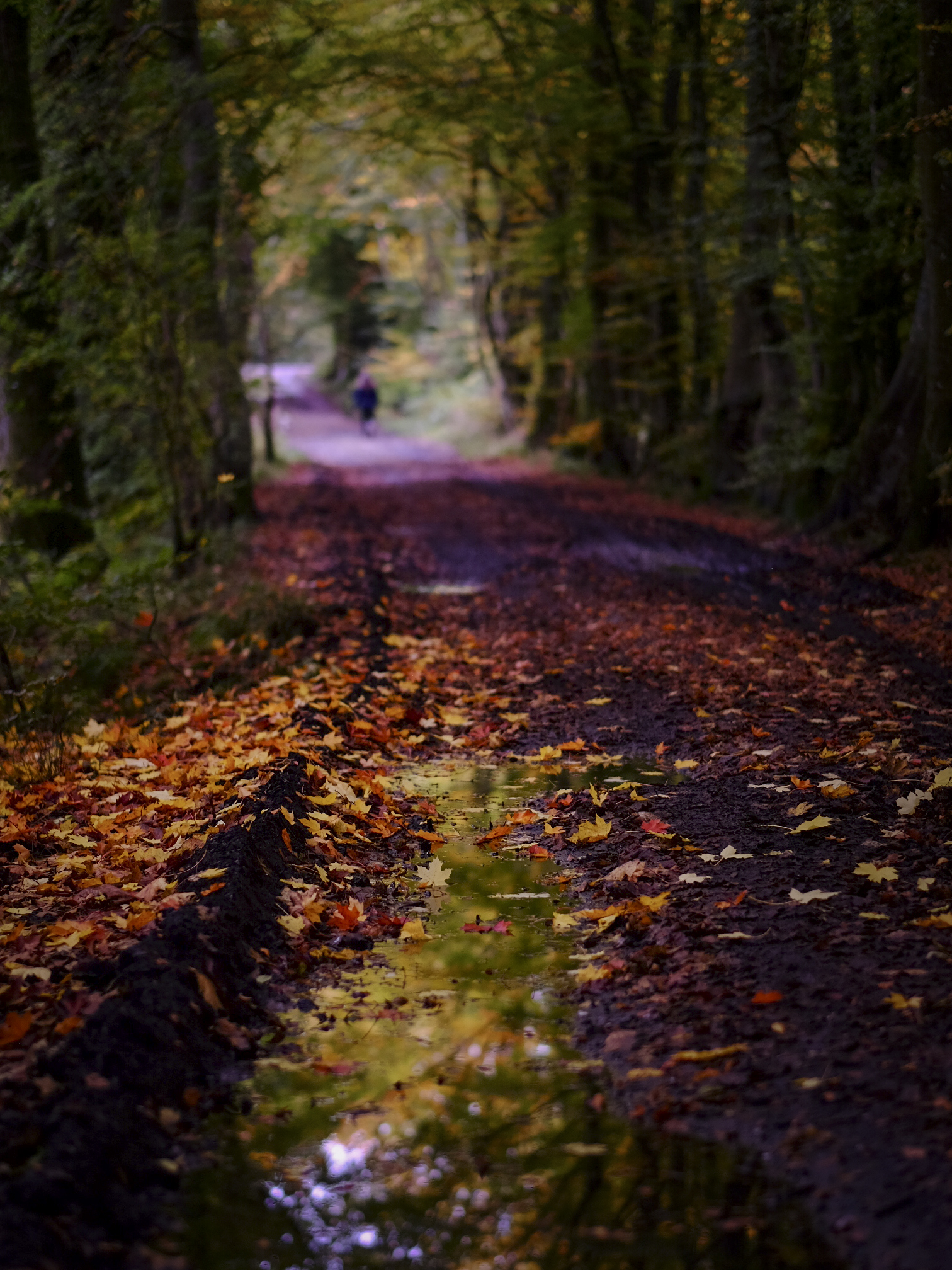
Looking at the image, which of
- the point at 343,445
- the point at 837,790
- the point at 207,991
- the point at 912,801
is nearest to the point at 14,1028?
the point at 207,991

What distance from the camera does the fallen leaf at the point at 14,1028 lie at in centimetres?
336

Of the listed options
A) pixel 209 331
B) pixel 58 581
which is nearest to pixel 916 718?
pixel 58 581

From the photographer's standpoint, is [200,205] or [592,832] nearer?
[592,832]

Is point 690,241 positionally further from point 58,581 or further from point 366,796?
point 366,796

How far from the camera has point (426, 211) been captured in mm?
40344

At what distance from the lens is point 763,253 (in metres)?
13.9

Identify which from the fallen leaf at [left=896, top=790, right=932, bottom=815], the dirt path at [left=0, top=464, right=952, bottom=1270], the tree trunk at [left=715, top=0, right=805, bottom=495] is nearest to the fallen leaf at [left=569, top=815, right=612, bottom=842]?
the dirt path at [left=0, top=464, right=952, bottom=1270]

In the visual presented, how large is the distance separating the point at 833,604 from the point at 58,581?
22.9 feet

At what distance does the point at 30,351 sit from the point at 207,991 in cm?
958

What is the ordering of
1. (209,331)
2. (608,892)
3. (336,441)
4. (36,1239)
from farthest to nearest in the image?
(336,441) → (209,331) → (608,892) → (36,1239)

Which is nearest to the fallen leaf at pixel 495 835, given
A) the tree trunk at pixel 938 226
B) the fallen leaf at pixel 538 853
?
the fallen leaf at pixel 538 853

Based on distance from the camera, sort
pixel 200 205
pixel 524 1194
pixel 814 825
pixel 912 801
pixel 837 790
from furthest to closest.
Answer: pixel 200 205 < pixel 837 790 < pixel 912 801 < pixel 814 825 < pixel 524 1194

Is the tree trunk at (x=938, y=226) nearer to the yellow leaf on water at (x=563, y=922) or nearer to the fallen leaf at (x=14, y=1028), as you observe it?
the yellow leaf on water at (x=563, y=922)

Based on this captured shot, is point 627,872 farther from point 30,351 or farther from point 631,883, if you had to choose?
point 30,351
